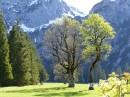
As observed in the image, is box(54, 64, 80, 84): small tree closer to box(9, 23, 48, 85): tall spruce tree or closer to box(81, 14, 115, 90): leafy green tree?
box(9, 23, 48, 85): tall spruce tree

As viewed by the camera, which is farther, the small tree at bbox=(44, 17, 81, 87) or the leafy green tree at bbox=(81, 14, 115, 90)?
the small tree at bbox=(44, 17, 81, 87)

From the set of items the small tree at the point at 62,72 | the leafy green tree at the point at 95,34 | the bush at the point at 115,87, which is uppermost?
the leafy green tree at the point at 95,34

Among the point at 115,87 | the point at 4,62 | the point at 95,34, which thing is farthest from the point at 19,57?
the point at 115,87

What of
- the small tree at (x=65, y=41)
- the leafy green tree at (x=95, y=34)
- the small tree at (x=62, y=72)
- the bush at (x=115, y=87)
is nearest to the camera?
the bush at (x=115, y=87)

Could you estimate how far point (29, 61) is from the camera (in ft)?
301

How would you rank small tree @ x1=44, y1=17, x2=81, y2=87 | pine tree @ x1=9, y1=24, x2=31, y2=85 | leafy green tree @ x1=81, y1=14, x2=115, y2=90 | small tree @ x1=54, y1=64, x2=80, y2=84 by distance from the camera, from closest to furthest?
leafy green tree @ x1=81, y1=14, x2=115, y2=90
small tree @ x1=44, y1=17, x2=81, y2=87
pine tree @ x1=9, y1=24, x2=31, y2=85
small tree @ x1=54, y1=64, x2=80, y2=84

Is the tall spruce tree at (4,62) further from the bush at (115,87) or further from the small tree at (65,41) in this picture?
the bush at (115,87)

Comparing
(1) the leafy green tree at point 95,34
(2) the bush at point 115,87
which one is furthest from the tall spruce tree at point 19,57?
(2) the bush at point 115,87

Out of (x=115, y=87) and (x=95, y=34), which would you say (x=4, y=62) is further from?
(x=115, y=87)

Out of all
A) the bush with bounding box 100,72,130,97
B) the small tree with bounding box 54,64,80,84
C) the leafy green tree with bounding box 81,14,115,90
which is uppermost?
the leafy green tree with bounding box 81,14,115,90

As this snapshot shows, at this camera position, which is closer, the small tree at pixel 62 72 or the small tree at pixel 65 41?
the small tree at pixel 65 41

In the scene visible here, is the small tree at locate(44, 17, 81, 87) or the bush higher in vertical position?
the small tree at locate(44, 17, 81, 87)

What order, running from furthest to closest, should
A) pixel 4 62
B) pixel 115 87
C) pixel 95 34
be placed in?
pixel 4 62 → pixel 95 34 → pixel 115 87

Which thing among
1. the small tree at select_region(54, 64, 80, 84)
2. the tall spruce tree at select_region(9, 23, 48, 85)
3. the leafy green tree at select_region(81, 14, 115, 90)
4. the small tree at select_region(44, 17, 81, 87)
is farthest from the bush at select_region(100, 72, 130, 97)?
the small tree at select_region(54, 64, 80, 84)
